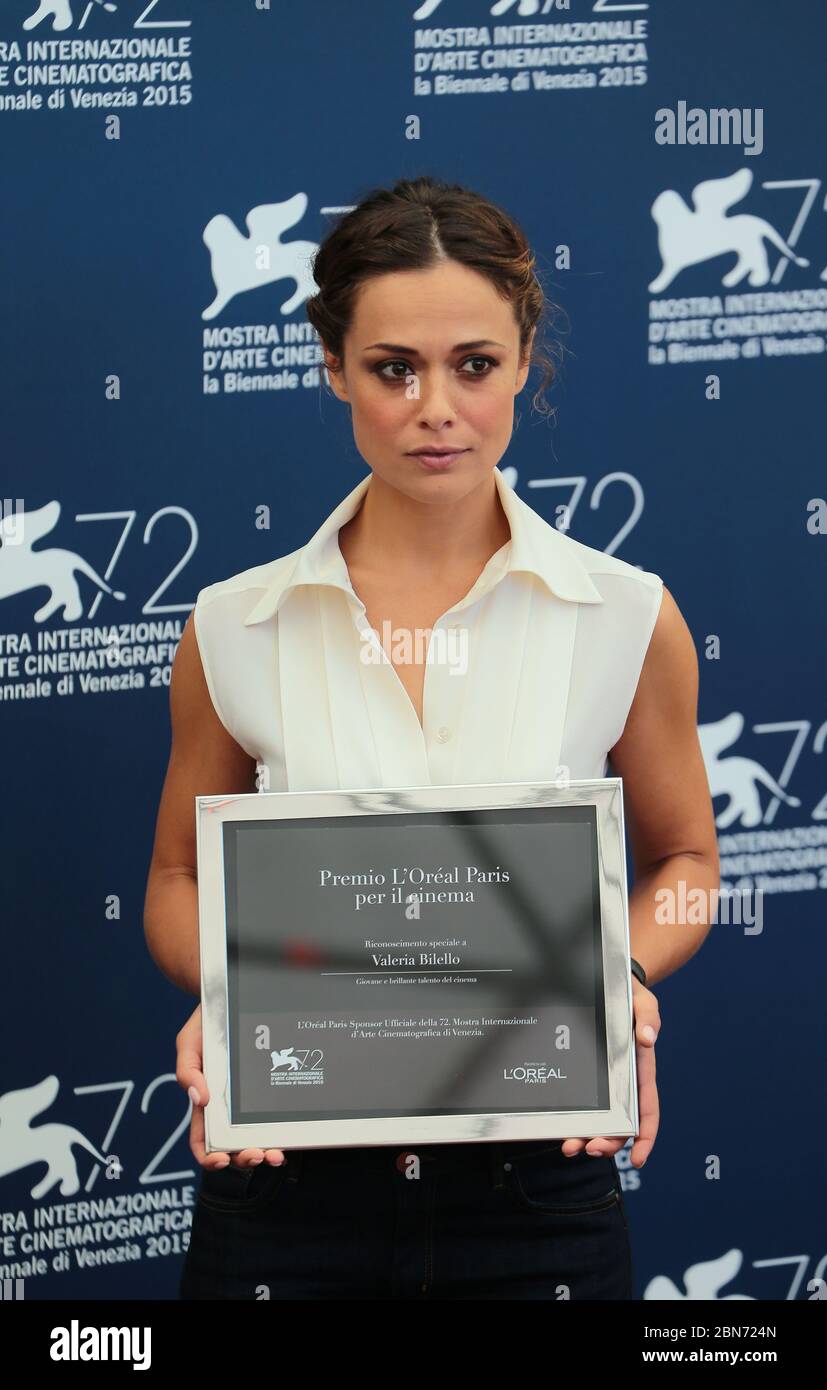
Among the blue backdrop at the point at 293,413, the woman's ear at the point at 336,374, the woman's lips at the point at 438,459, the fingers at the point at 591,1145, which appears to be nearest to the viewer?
the fingers at the point at 591,1145

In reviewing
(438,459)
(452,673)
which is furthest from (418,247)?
(452,673)

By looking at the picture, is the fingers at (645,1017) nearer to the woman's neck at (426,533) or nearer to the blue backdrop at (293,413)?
the woman's neck at (426,533)

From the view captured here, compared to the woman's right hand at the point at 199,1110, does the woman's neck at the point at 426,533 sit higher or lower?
higher

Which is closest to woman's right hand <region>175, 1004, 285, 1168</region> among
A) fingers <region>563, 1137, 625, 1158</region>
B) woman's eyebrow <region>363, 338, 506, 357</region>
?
fingers <region>563, 1137, 625, 1158</region>

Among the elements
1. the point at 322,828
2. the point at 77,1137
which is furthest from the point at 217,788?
the point at 77,1137

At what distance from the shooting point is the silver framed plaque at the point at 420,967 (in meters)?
1.44

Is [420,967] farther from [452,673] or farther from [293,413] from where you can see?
[293,413]

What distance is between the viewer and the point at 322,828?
1.46 meters

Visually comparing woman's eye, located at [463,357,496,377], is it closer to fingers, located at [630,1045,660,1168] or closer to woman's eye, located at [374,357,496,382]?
woman's eye, located at [374,357,496,382]

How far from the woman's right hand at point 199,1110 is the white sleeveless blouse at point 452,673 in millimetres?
294

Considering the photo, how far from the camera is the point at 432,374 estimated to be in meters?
1.52

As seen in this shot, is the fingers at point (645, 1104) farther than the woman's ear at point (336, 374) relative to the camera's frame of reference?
No

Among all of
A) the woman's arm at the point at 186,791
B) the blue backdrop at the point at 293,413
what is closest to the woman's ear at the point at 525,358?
the woman's arm at the point at 186,791

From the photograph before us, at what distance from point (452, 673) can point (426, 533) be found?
18 centimetres
